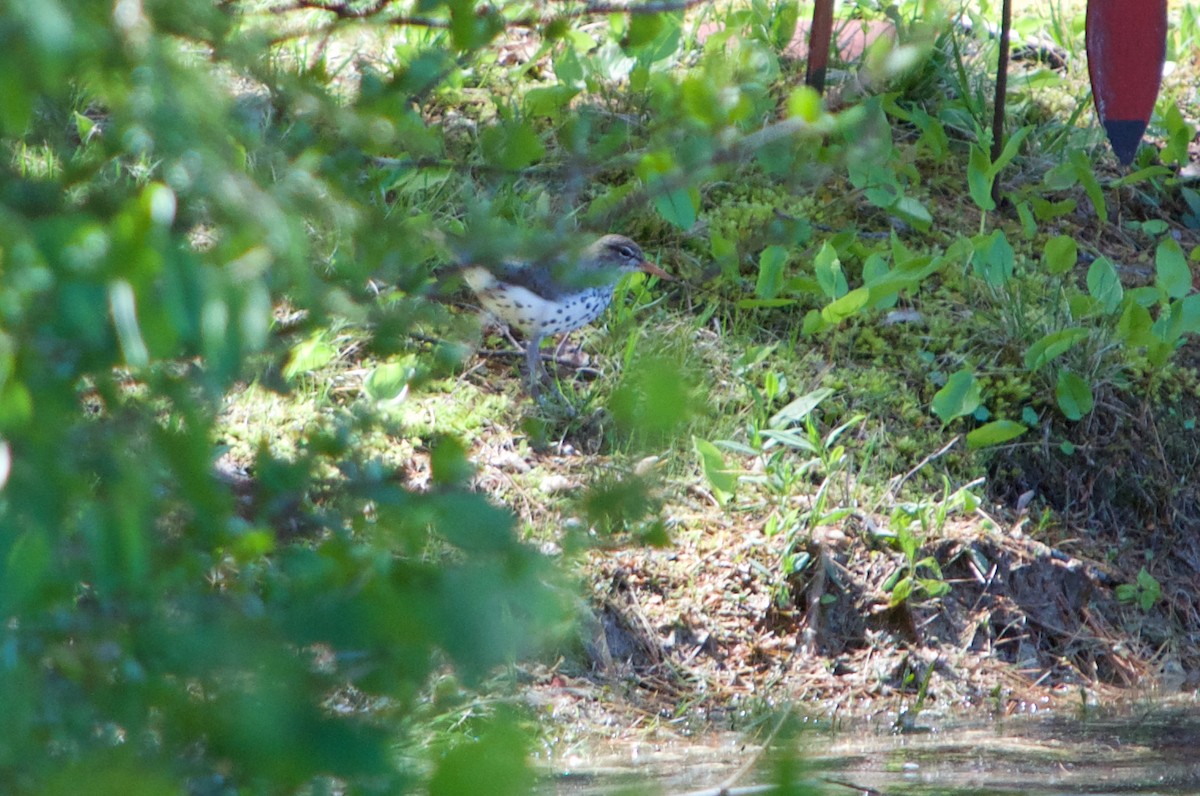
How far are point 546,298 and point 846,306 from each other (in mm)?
965

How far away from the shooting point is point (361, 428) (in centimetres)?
137

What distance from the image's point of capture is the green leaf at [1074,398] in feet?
14.0

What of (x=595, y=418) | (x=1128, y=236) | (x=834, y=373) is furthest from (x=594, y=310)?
(x=1128, y=236)

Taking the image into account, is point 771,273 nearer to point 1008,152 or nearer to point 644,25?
point 1008,152

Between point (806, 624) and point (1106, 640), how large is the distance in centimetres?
85

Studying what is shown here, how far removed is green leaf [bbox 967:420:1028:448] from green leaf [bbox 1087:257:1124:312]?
62cm

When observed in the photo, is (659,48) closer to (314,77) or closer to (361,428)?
(314,77)

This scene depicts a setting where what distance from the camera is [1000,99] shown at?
193 inches

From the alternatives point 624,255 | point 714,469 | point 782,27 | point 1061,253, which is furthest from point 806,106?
point 782,27

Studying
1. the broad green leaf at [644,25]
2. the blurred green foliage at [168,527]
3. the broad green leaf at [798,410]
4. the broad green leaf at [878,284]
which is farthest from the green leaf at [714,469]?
the blurred green foliage at [168,527]

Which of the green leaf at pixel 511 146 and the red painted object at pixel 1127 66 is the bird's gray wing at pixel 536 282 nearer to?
the red painted object at pixel 1127 66

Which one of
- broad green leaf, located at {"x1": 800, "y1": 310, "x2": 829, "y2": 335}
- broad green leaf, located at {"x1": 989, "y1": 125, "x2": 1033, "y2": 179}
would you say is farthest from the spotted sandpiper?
broad green leaf, located at {"x1": 989, "y1": 125, "x2": 1033, "y2": 179}

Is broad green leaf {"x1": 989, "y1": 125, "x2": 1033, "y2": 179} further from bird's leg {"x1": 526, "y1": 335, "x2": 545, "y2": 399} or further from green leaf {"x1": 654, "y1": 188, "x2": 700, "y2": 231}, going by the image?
bird's leg {"x1": 526, "y1": 335, "x2": 545, "y2": 399}

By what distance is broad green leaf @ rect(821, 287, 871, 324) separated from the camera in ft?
14.4
